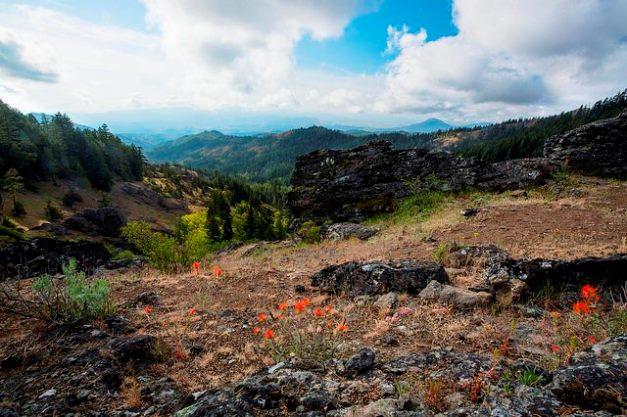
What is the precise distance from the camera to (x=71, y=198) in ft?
236

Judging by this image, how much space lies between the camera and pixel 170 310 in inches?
320

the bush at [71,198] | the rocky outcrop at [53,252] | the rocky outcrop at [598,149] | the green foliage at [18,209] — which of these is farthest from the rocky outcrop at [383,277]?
the bush at [71,198]

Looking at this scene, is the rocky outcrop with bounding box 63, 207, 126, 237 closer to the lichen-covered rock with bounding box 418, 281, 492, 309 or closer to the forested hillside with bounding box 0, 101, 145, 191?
the forested hillside with bounding box 0, 101, 145, 191

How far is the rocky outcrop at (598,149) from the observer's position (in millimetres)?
22203

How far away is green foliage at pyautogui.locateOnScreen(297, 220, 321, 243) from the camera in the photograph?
21.7 metres

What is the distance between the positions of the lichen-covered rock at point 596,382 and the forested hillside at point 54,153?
79.3 meters

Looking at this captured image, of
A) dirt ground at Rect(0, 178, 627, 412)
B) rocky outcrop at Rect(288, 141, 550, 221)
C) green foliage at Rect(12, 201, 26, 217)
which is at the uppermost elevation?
rocky outcrop at Rect(288, 141, 550, 221)

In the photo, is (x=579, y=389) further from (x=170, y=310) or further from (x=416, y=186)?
(x=416, y=186)

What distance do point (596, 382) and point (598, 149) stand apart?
89.8ft

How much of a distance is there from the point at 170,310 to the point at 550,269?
9.40m

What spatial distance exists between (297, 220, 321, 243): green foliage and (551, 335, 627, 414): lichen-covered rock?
18.2m

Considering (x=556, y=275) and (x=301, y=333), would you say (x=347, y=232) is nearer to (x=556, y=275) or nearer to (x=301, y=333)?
(x=556, y=275)

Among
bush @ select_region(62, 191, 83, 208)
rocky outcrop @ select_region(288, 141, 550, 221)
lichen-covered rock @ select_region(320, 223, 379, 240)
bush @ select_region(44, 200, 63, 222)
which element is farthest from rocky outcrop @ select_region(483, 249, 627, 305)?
bush @ select_region(62, 191, 83, 208)

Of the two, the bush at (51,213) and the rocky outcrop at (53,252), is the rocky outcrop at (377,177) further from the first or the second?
the bush at (51,213)
